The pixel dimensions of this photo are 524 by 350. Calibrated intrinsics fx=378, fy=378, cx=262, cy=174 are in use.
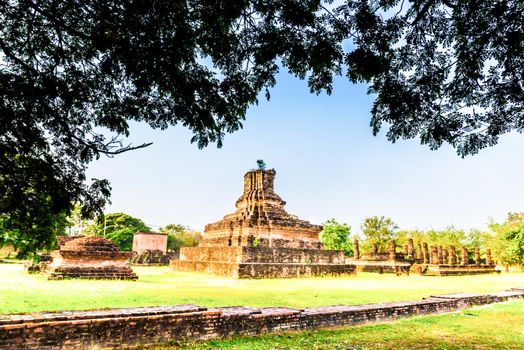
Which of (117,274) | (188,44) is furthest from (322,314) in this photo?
(117,274)

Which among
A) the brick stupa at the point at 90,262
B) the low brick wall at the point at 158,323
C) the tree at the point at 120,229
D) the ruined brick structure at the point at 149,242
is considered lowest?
the low brick wall at the point at 158,323

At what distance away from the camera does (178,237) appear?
176ft

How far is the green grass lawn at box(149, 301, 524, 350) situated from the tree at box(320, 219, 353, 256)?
116 feet

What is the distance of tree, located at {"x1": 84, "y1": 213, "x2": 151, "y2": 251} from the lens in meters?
44.9

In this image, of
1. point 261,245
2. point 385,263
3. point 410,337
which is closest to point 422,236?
point 385,263

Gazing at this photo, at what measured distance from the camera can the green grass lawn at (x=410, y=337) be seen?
5.08m

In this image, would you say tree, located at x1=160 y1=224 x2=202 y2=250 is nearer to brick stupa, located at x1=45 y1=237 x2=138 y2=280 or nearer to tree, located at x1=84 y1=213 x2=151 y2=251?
tree, located at x1=84 y1=213 x2=151 y2=251

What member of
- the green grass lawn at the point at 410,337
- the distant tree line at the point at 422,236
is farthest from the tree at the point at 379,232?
the green grass lawn at the point at 410,337

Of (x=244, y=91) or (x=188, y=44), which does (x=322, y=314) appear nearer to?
(x=244, y=91)

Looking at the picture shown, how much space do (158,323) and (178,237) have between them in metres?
50.2

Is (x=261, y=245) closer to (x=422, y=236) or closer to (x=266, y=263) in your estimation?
(x=266, y=263)

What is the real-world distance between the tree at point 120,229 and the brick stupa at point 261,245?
23.5 metres

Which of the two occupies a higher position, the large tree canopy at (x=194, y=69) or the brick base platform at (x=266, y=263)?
the large tree canopy at (x=194, y=69)

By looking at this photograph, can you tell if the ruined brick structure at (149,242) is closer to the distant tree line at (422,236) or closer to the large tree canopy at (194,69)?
the distant tree line at (422,236)
